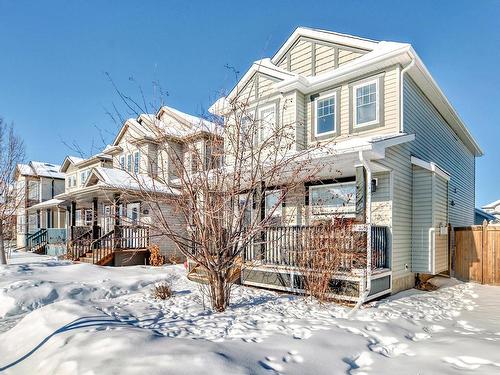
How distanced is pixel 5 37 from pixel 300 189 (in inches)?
429

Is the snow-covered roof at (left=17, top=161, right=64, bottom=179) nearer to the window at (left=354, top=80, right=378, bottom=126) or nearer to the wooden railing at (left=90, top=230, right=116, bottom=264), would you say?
the wooden railing at (left=90, top=230, right=116, bottom=264)

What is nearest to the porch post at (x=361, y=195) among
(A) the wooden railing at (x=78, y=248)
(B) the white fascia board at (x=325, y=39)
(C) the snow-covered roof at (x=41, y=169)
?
(B) the white fascia board at (x=325, y=39)

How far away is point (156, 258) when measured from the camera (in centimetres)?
1379

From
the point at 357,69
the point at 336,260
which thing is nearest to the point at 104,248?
the point at 336,260

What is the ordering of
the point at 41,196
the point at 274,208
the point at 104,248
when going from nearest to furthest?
the point at 274,208 < the point at 104,248 < the point at 41,196

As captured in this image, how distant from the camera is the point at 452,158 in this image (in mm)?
13555

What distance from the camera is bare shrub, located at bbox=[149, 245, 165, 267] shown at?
13703 mm

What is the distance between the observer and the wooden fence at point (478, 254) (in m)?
10.2

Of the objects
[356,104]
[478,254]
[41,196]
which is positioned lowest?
[478,254]

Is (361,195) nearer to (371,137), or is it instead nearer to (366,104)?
(371,137)

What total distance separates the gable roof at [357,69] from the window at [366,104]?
1.45ft

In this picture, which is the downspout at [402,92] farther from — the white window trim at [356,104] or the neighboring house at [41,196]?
the neighboring house at [41,196]

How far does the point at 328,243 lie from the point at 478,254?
7.46 metres

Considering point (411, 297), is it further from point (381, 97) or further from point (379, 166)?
point (381, 97)
